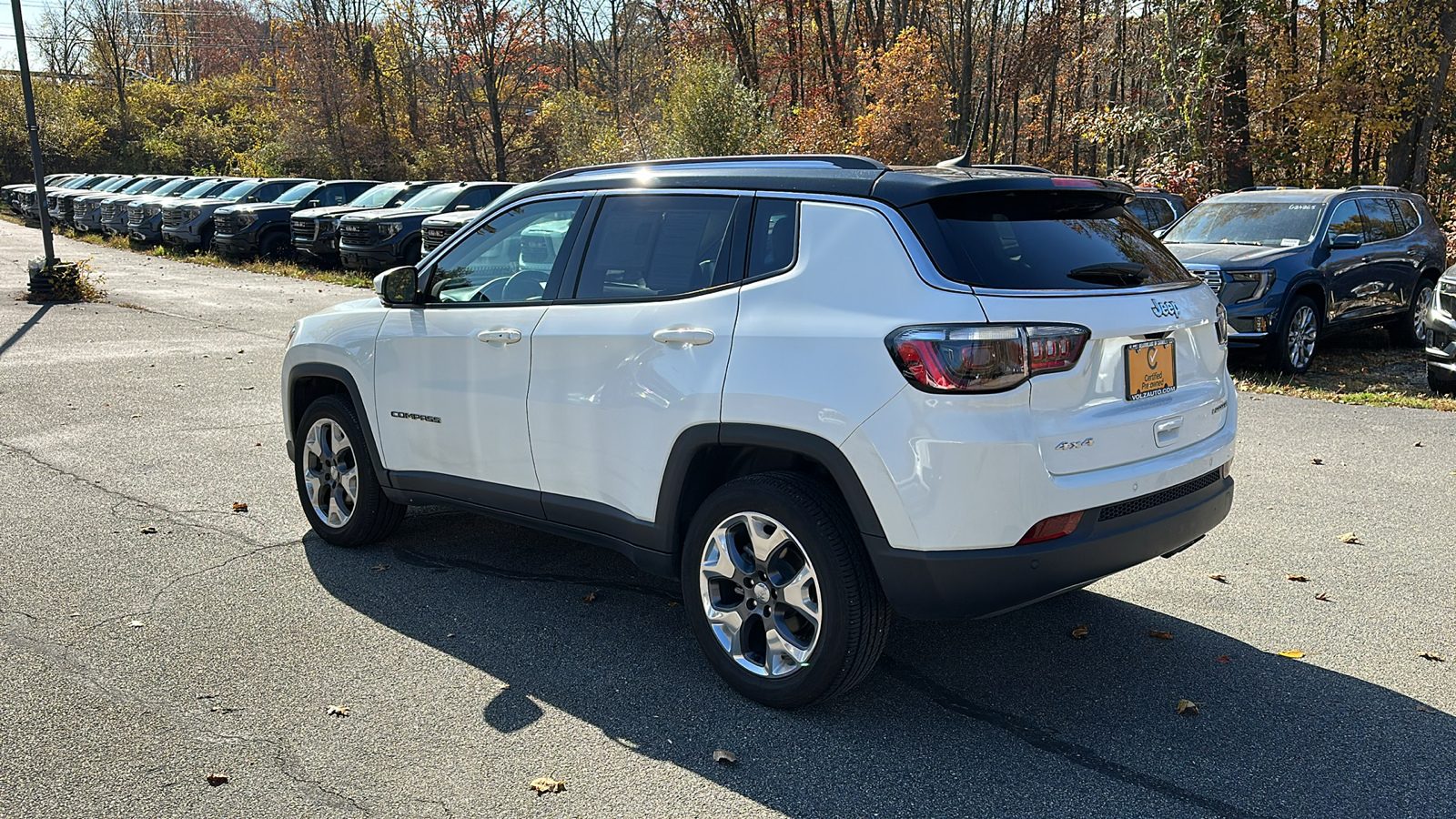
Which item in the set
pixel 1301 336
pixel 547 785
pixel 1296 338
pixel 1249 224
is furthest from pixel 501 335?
pixel 1249 224

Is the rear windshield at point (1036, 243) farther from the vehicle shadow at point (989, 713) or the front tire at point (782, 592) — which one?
the vehicle shadow at point (989, 713)

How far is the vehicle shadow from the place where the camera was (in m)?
3.27

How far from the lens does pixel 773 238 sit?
12.7 feet

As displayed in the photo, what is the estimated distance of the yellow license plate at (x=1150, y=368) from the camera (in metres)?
3.60

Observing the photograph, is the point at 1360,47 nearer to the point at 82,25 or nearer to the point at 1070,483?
the point at 1070,483

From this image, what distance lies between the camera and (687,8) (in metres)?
36.3

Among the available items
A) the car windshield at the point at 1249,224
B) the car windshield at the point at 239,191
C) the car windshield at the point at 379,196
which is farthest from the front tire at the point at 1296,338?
the car windshield at the point at 239,191

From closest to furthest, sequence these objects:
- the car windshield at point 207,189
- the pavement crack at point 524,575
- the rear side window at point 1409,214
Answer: the pavement crack at point 524,575, the rear side window at point 1409,214, the car windshield at point 207,189

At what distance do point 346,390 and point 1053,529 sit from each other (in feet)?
11.9

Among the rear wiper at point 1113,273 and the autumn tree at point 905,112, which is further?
the autumn tree at point 905,112

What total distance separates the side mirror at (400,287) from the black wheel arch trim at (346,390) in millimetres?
482

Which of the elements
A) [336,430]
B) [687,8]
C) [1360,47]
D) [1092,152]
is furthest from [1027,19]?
[336,430]

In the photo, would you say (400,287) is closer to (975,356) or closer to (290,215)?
(975,356)

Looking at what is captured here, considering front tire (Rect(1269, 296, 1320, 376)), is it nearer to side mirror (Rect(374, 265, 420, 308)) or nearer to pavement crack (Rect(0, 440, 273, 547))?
side mirror (Rect(374, 265, 420, 308))
